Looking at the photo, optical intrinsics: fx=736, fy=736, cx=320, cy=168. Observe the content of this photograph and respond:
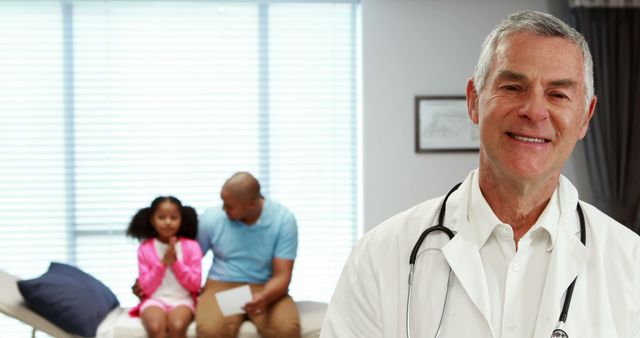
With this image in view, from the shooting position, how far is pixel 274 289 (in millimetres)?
3848

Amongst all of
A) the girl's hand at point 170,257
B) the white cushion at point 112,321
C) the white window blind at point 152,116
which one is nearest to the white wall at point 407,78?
the white window blind at point 152,116

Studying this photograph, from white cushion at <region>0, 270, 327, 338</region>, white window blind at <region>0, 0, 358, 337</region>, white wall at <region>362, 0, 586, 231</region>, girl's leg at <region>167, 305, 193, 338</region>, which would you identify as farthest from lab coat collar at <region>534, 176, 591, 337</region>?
white window blind at <region>0, 0, 358, 337</region>

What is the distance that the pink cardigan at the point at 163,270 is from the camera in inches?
154

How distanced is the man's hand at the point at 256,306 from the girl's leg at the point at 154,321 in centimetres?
42

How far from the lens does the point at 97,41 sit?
4.99 metres

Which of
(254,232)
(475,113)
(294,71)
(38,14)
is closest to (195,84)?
(294,71)

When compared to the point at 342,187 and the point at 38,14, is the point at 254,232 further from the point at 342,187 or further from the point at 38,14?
the point at 38,14

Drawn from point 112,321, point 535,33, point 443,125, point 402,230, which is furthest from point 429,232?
point 443,125

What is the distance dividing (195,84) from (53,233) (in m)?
1.40

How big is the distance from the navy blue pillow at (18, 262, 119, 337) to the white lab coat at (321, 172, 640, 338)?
7.88 feet

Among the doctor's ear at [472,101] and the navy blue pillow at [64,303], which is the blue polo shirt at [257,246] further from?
the doctor's ear at [472,101]

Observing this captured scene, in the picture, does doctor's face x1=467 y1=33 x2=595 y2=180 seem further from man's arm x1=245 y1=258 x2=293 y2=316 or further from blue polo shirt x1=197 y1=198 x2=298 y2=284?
blue polo shirt x1=197 y1=198 x2=298 y2=284

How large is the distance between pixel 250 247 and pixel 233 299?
13.0 inches

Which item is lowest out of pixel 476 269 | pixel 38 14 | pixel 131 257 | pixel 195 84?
pixel 131 257
